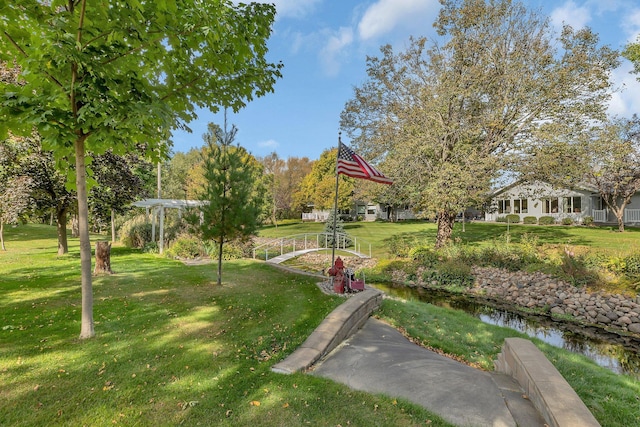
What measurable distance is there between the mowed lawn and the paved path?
307 mm

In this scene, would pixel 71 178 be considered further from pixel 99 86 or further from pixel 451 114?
pixel 451 114

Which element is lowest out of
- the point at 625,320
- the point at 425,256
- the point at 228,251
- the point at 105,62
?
the point at 625,320

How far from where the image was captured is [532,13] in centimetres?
1549

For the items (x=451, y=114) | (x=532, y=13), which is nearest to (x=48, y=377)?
(x=451, y=114)

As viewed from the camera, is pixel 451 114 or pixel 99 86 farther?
pixel 451 114

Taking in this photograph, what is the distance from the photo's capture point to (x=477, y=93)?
15992mm

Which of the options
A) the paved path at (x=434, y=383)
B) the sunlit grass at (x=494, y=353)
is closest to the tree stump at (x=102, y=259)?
the paved path at (x=434, y=383)

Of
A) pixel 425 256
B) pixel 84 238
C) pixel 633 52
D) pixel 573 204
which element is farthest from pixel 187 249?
pixel 573 204

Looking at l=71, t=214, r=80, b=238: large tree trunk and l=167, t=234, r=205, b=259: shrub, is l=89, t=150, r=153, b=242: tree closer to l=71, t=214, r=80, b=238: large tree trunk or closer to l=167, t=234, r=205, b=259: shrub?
l=167, t=234, r=205, b=259: shrub

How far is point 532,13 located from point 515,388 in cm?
1815

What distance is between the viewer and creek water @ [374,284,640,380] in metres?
7.54

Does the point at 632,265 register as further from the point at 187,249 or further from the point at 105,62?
the point at 187,249

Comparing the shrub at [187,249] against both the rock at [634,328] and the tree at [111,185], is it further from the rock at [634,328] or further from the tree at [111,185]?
the rock at [634,328]

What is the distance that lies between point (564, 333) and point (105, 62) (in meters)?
12.5
